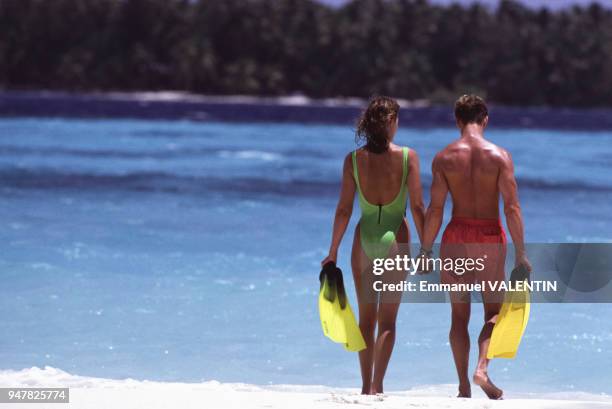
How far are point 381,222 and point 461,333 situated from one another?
78cm

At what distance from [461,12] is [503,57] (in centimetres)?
1883

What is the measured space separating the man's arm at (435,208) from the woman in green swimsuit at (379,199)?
9cm

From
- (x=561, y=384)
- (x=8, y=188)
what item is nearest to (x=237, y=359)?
(x=561, y=384)

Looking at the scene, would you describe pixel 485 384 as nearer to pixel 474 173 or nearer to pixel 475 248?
pixel 475 248

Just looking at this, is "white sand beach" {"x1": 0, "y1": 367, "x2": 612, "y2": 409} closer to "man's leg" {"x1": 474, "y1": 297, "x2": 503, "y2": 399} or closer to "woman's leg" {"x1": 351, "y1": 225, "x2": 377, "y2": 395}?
"man's leg" {"x1": 474, "y1": 297, "x2": 503, "y2": 399}

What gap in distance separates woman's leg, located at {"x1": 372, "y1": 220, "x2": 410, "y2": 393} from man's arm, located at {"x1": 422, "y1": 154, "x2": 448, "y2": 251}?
155mm

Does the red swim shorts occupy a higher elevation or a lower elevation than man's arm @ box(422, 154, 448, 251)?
lower

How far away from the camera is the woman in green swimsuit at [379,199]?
5.85 metres

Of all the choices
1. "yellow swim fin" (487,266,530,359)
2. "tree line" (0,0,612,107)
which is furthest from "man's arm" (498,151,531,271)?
"tree line" (0,0,612,107)

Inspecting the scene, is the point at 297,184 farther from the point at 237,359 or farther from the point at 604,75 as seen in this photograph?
the point at 604,75

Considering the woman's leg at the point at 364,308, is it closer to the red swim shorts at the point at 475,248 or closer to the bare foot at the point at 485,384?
the red swim shorts at the point at 475,248

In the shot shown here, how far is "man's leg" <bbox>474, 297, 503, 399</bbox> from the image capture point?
5793 millimetres

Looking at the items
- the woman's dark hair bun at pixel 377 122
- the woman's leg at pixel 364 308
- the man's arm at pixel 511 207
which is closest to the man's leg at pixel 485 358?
the man's arm at pixel 511 207

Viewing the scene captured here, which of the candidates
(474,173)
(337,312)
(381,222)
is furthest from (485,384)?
(474,173)
